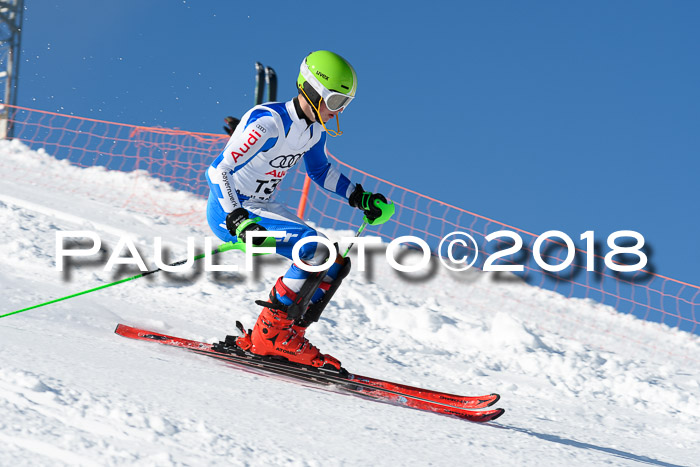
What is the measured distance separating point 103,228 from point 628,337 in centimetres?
703

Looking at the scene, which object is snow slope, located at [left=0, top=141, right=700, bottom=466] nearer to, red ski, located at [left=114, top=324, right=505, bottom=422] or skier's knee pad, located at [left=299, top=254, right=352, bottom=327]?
red ski, located at [left=114, top=324, right=505, bottom=422]

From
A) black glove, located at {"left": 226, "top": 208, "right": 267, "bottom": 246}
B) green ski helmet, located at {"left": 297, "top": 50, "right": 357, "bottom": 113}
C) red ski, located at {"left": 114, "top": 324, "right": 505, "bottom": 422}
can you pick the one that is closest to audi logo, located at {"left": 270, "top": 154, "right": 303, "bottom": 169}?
green ski helmet, located at {"left": 297, "top": 50, "right": 357, "bottom": 113}

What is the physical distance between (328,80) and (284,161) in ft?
1.98

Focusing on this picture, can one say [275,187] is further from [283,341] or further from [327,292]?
[283,341]

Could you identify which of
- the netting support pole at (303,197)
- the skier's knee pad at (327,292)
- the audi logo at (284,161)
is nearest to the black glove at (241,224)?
the audi logo at (284,161)

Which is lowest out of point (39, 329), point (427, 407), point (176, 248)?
point (427, 407)

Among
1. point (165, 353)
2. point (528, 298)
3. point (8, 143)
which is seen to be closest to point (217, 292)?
point (165, 353)

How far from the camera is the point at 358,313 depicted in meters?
6.96

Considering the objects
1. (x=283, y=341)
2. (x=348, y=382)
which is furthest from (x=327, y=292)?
(x=348, y=382)

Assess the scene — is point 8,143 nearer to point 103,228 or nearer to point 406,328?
point 103,228

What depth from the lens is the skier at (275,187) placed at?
13.4ft

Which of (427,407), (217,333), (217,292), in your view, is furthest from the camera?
(217,292)

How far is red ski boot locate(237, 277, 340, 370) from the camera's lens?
4.37 m

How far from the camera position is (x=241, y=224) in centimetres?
387
